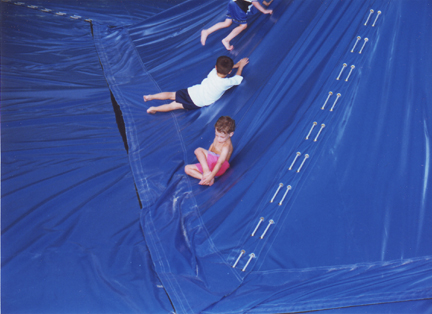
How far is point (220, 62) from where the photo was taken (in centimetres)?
257

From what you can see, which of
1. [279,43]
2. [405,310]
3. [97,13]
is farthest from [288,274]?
[97,13]

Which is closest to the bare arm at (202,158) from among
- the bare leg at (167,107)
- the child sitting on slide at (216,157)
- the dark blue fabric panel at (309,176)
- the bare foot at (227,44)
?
the child sitting on slide at (216,157)

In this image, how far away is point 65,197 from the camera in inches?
85.9

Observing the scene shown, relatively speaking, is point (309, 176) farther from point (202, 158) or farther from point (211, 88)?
point (211, 88)

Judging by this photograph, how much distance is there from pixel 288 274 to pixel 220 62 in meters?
1.41

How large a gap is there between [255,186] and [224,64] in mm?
906

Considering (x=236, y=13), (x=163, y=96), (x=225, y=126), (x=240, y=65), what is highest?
(x=236, y=13)

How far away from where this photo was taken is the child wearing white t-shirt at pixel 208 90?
2605 mm

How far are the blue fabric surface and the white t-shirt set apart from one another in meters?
0.05

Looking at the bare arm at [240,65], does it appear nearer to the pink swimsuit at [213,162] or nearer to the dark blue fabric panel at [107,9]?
the pink swimsuit at [213,162]

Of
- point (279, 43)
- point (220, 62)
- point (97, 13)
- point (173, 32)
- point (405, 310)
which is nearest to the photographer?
point (405, 310)

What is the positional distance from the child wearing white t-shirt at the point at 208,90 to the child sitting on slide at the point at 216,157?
53 cm

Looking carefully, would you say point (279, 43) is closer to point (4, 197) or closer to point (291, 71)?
point (291, 71)

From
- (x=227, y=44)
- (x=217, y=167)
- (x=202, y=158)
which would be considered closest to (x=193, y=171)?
(x=202, y=158)
